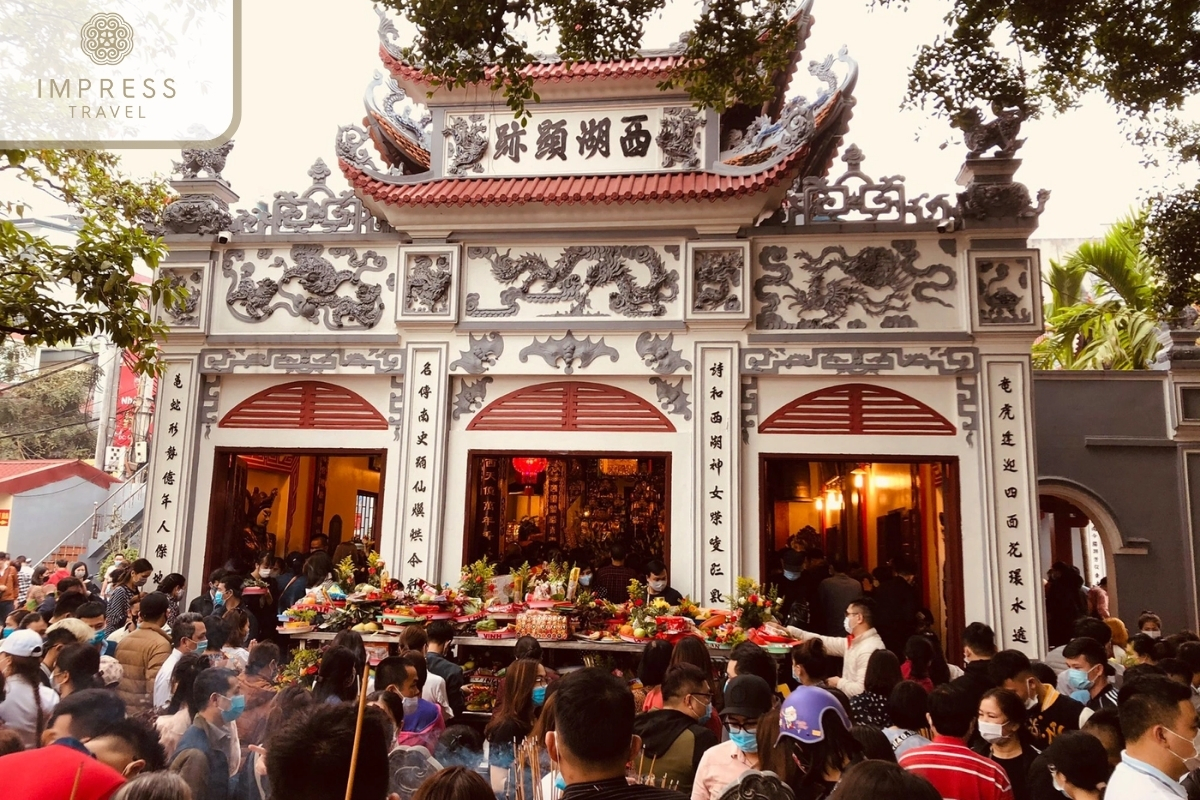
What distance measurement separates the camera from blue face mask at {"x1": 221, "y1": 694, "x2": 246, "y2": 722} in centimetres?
376

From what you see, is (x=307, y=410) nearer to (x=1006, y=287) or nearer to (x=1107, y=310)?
(x=1006, y=287)

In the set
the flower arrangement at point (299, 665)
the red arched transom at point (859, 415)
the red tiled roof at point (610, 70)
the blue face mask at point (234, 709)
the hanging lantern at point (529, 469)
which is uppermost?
the red tiled roof at point (610, 70)

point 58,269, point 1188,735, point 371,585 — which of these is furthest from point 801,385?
point 58,269

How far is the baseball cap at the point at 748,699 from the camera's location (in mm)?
3725

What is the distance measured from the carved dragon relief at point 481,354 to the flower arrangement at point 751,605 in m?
3.82

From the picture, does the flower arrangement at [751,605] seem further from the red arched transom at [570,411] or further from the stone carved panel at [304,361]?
the stone carved panel at [304,361]

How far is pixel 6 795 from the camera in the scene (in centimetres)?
226

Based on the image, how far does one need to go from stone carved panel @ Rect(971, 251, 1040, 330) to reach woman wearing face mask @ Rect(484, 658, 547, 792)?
695 cm

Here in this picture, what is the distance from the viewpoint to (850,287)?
968cm

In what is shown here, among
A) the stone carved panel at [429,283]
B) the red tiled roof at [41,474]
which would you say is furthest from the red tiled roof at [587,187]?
the red tiled roof at [41,474]

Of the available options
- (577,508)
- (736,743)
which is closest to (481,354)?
(577,508)

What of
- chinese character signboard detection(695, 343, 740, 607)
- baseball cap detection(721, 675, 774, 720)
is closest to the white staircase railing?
chinese character signboard detection(695, 343, 740, 607)

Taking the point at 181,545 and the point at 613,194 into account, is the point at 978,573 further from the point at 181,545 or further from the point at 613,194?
the point at 181,545

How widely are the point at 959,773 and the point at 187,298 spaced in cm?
1024
